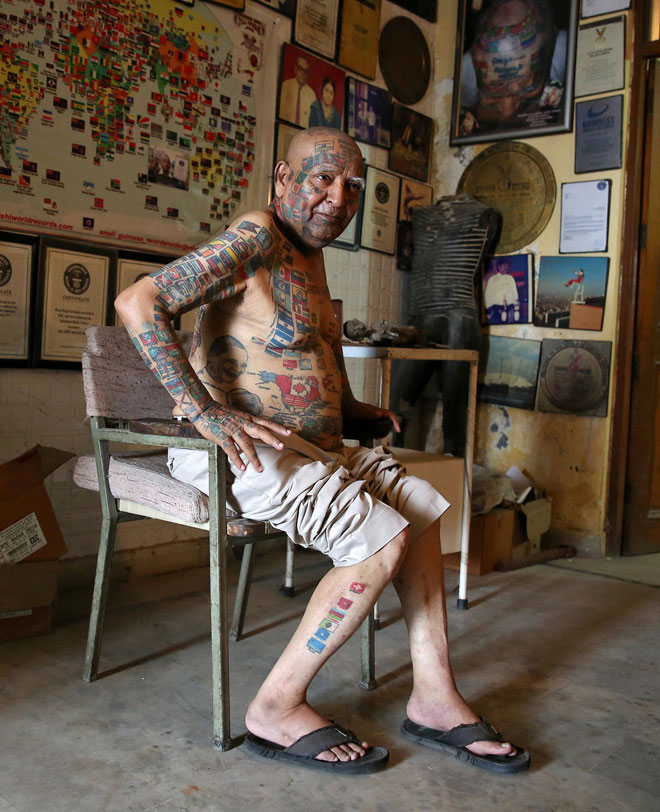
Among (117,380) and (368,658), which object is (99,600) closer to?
(117,380)

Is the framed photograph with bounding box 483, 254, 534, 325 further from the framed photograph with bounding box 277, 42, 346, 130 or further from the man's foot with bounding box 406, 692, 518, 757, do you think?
the man's foot with bounding box 406, 692, 518, 757

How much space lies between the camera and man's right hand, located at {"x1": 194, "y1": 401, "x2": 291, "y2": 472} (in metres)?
1.55

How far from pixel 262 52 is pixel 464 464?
6.40 ft

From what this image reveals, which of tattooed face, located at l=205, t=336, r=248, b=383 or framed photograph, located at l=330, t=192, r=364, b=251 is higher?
framed photograph, located at l=330, t=192, r=364, b=251

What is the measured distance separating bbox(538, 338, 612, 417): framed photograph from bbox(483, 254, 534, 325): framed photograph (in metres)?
0.22

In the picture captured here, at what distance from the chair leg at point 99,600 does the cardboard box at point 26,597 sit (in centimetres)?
31

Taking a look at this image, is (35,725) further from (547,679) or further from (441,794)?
(547,679)

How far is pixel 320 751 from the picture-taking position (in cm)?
160

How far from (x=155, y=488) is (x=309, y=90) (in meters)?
2.40

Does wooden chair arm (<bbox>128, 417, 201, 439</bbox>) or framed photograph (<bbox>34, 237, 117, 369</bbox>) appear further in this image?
framed photograph (<bbox>34, 237, 117, 369</bbox>)

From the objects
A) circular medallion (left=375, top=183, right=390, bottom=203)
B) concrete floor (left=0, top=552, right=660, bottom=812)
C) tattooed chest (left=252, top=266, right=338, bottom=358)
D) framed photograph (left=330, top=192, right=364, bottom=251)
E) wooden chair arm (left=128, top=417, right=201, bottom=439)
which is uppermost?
circular medallion (left=375, top=183, right=390, bottom=203)

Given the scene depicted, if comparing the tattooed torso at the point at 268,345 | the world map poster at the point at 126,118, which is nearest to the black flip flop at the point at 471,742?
the tattooed torso at the point at 268,345

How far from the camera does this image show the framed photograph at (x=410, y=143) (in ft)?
13.2

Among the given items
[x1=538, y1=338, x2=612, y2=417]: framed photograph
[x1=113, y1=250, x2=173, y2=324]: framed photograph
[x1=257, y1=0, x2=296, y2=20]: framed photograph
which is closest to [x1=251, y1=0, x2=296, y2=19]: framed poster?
[x1=257, y1=0, x2=296, y2=20]: framed photograph
